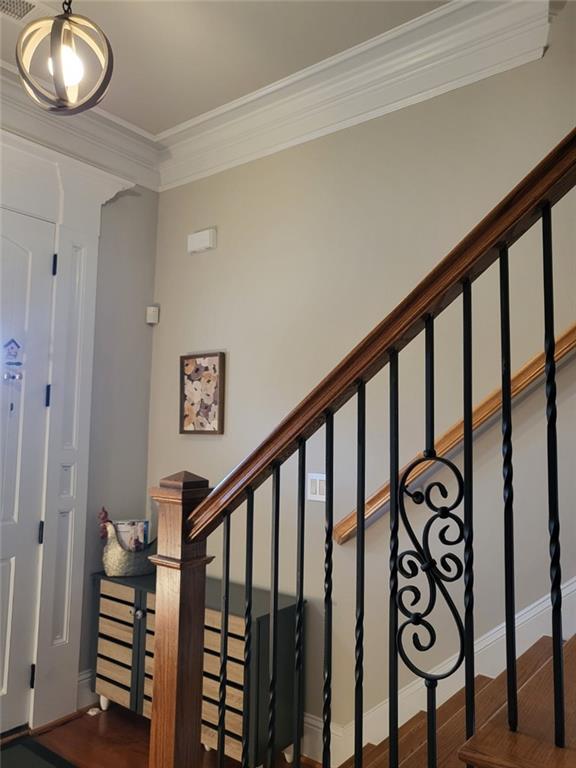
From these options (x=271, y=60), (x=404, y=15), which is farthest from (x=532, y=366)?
(x=271, y=60)

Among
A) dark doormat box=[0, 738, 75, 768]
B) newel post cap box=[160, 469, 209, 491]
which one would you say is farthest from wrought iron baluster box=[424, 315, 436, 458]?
dark doormat box=[0, 738, 75, 768]

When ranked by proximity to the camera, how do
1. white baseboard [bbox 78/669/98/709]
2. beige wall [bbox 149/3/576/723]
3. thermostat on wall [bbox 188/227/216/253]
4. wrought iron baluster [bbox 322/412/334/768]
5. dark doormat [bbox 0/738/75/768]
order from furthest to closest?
thermostat on wall [bbox 188/227/216/253], white baseboard [bbox 78/669/98/709], dark doormat [bbox 0/738/75/768], beige wall [bbox 149/3/576/723], wrought iron baluster [bbox 322/412/334/768]

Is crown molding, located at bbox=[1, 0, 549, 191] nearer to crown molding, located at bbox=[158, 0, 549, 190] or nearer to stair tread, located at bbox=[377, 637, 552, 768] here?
crown molding, located at bbox=[158, 0, 549, 190]

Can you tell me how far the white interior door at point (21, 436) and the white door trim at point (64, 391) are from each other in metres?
0.05

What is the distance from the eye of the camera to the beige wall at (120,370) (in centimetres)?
318

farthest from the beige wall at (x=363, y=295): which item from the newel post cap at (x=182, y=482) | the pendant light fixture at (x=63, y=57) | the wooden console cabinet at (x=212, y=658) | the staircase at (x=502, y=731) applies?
the pendant light fixture at (x=63, y=57)

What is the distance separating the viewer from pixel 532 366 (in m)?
1.99

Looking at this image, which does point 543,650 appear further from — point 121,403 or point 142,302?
point 142,302

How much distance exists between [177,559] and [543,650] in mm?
1230

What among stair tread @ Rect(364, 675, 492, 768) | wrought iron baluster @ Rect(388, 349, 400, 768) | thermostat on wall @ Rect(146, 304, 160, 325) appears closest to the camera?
wrought iron baluster @ Rect(388, 349, 400, 768)

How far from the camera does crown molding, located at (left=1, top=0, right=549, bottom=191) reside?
2270mm

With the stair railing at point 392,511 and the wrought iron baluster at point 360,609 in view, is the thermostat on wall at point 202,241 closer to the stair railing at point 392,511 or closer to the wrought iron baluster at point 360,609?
the stair railing at point 392,511

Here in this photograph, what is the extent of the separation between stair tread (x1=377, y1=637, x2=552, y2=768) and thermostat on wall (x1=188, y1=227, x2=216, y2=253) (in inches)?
99.9

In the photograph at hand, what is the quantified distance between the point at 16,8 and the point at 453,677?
3245 millimetres
